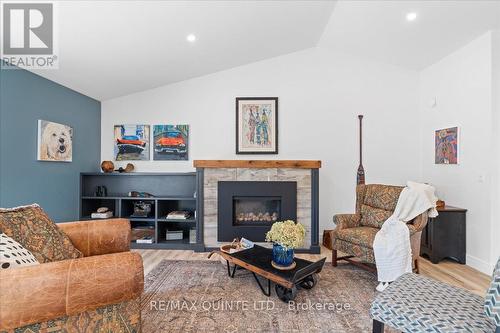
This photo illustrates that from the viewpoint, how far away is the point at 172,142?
13.5ft

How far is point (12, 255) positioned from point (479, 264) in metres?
4.20

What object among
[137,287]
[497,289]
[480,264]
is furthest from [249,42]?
[480,264]

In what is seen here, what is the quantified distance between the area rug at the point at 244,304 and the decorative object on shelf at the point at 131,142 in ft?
6.85

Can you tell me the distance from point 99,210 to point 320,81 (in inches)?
157

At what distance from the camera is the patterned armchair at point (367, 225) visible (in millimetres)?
2611

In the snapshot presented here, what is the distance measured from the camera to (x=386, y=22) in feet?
9.93

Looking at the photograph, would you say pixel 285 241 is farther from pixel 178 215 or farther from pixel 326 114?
pixel 326 114

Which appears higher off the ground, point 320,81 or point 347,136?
point 320,81

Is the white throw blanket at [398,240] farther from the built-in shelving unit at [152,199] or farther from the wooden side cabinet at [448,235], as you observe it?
the built-in shelving unit at [152,199]

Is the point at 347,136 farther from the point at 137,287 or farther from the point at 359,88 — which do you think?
the point at 137,287

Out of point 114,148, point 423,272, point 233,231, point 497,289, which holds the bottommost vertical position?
point 423,272

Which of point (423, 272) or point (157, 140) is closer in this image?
point (423, 272)

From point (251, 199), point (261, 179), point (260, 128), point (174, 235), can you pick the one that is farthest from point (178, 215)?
point (260, 128)

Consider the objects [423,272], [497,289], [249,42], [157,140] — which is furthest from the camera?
[157,140]
